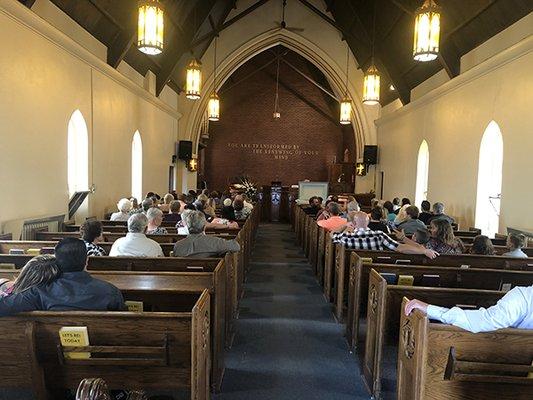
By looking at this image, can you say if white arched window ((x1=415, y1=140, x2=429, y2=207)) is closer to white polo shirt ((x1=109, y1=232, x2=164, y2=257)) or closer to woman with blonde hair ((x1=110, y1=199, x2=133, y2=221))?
woman with blonde hair ((x1=110, y1=199, x2=133, y2=221))

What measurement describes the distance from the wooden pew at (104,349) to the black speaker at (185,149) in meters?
13.0

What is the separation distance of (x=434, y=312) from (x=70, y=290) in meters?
1.88

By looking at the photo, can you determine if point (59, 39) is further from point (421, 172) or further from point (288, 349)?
point (421, 172)

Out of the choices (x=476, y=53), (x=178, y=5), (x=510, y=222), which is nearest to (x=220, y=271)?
(x=510, y=222)

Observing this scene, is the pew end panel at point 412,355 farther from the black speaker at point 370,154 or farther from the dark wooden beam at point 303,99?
Answer: the dark wooden beam at point 303,99

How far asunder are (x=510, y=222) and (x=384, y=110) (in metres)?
8.70

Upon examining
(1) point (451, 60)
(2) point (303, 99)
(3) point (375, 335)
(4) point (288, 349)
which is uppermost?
(2) point (303, 99)

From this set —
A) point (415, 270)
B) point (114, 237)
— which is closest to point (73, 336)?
point (415, 270)

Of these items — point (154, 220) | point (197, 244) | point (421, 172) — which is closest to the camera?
point (197, 244)

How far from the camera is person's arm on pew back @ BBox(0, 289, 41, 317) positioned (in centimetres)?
215

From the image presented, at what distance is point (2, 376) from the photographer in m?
2.23

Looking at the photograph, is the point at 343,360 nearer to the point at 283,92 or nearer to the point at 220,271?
the point at 220,271

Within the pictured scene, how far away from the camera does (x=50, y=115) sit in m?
6.67

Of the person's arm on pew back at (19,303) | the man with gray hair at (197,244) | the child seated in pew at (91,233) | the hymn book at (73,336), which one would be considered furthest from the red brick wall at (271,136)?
the hymn book at (73,336)
